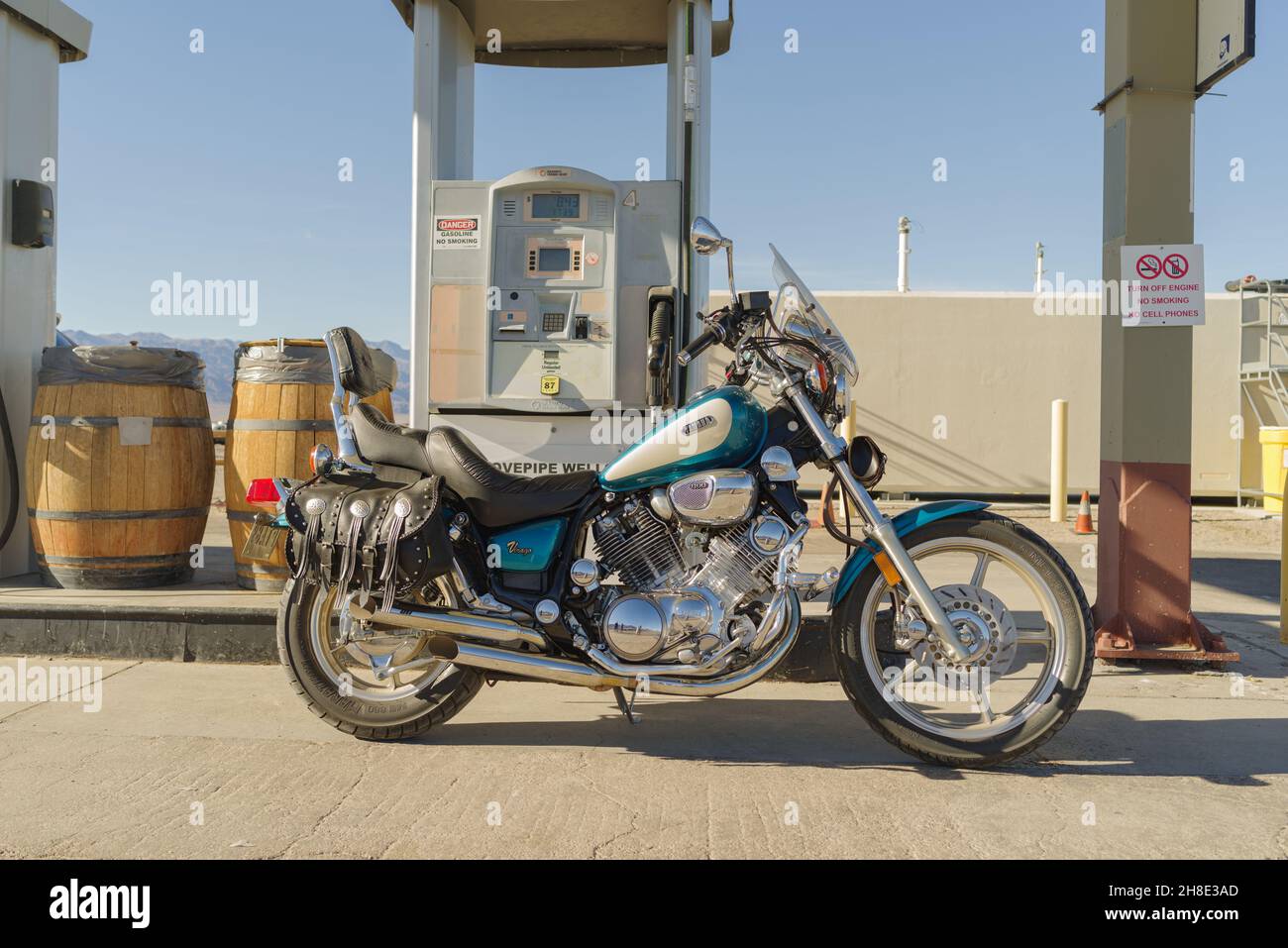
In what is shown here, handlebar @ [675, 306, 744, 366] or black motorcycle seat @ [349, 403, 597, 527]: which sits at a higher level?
handlebar @ [675, 306, 744, 366]

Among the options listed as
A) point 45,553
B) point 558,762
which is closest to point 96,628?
point 45,553

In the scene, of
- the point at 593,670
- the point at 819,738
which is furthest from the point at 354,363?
the point at 819,738

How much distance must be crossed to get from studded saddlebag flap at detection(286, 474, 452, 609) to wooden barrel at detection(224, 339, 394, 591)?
1.83 meters

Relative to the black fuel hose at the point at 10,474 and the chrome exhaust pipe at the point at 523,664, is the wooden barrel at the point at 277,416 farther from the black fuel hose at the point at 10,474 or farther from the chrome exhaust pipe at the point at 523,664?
the chrome exhaust pipe at the point at 523,664

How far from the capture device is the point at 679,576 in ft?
10.7

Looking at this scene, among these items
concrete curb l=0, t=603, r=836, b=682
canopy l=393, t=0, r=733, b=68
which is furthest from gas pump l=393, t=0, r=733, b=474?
concrete curb l=0, t=603, r=836, b=682

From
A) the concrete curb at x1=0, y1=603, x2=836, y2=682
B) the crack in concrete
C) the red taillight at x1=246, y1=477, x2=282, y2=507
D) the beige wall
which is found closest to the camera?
the crack in concrete

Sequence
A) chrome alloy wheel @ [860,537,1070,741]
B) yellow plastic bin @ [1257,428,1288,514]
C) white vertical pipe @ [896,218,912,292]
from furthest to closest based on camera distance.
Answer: white vertical pipe @ [896,218,912,292] < yellow plastic bin @ [1257,428,1288,514] < chrome alloy wheel @ [860,537,1070,741]

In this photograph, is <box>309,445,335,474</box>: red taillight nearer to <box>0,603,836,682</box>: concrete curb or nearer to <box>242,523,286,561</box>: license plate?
<box>242,523,286,561</box>: license plate

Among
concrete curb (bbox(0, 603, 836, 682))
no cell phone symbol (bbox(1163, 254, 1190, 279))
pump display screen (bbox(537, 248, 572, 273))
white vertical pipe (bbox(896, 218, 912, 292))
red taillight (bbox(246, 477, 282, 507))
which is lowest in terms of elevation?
concrete curb (bbox(0, 603, 836, 682))

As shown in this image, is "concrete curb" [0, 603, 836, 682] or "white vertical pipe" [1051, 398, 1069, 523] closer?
"concrete curb" [0, 603, 836, 682]

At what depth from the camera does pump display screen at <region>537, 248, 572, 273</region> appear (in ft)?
17.5

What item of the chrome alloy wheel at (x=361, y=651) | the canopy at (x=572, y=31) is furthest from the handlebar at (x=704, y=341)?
the canopy at (x=572, y=31)

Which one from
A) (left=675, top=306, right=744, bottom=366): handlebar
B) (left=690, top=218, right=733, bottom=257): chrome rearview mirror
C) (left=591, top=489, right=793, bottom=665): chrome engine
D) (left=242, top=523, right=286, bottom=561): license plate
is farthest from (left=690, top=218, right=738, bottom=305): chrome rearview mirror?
(left=242, top=523, right=286, bottom=561): license plate
